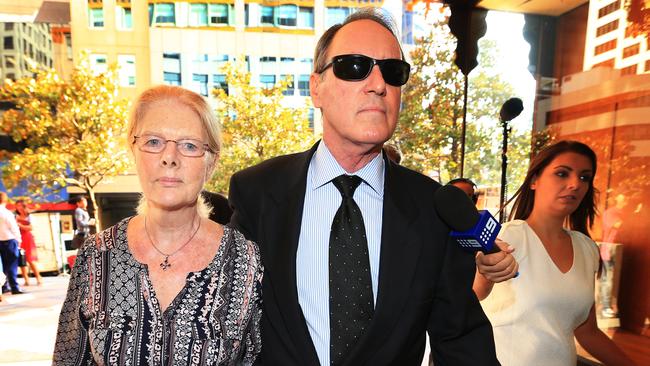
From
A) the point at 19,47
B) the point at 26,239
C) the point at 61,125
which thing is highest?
the point at 19,47

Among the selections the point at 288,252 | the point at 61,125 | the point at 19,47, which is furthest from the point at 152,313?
the point at 19,47

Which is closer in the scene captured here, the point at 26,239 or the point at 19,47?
the point at 26,239

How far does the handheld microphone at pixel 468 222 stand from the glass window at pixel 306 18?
38.9 ft

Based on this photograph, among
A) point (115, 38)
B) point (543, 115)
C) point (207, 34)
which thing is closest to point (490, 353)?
point (543, 115)

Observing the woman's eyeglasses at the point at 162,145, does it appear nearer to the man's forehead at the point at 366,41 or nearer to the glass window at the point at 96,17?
the man's forehead at the point at 366,41

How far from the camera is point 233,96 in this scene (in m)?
9.68

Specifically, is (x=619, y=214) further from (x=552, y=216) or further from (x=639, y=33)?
(x=552, y=216)

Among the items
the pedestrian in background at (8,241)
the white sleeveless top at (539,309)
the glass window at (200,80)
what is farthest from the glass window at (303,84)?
the white sleeveless top at (539,309)

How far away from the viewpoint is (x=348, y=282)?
49.8 inches

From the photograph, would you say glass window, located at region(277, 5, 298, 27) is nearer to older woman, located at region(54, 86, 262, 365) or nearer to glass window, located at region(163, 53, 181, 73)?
glass window, located at region(163, 53, 181, 73)

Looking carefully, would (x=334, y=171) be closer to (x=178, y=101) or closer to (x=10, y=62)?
(x=178, y=101)

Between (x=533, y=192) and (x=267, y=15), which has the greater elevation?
(x=267, y=15)

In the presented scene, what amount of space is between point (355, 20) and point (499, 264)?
3.00ft

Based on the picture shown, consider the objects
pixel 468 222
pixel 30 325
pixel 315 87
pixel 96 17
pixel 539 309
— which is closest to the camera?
pixel 468 222
